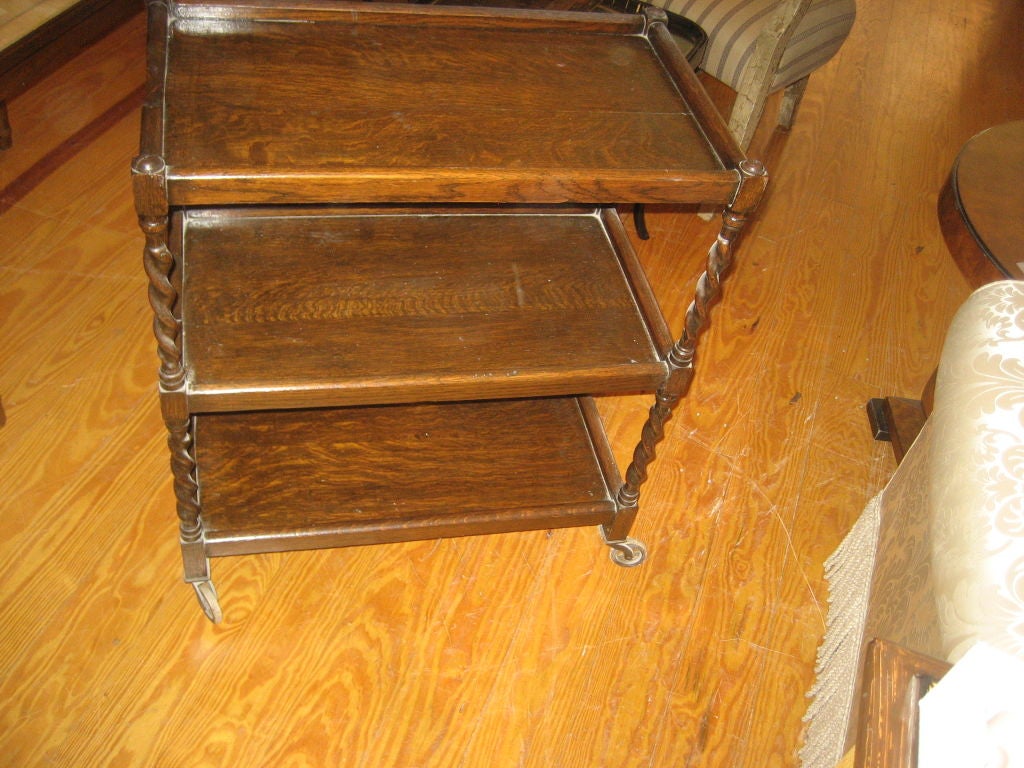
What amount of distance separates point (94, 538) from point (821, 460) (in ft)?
4.61

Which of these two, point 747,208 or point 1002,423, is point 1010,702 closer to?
point 1002,423

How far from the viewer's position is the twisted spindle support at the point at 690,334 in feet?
3.55

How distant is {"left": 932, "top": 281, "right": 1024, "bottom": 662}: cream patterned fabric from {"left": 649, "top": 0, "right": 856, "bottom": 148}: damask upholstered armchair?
0.92 meters

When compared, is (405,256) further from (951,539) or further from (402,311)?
(951,539)

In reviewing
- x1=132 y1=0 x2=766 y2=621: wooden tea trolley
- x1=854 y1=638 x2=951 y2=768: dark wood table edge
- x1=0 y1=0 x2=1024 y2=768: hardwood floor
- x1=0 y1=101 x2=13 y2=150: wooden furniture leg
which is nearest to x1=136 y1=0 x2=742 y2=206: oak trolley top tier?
x1=132 y1=0 x2=766 y2=621: wooden tea trolley

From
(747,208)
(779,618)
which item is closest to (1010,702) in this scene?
(747,208)

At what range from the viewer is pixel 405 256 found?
1.29 m

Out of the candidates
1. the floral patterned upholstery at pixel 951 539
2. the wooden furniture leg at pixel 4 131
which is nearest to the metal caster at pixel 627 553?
the floral patterned upholstery at pixel 951 539

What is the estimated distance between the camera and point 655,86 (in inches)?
49.1

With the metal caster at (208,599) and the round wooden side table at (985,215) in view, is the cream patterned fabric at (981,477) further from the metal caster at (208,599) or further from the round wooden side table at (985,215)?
the metal caster at (208,599)

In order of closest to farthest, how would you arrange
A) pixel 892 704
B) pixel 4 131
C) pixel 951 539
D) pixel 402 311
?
1. pixel 892 704
2. pixel 951 539
3. pixel 402 311
4. pixel 4 131

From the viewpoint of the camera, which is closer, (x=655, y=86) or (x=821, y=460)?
(x=655, y=86)

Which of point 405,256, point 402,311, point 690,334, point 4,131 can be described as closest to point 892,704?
point 690,334

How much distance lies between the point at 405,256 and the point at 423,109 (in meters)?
0.25
